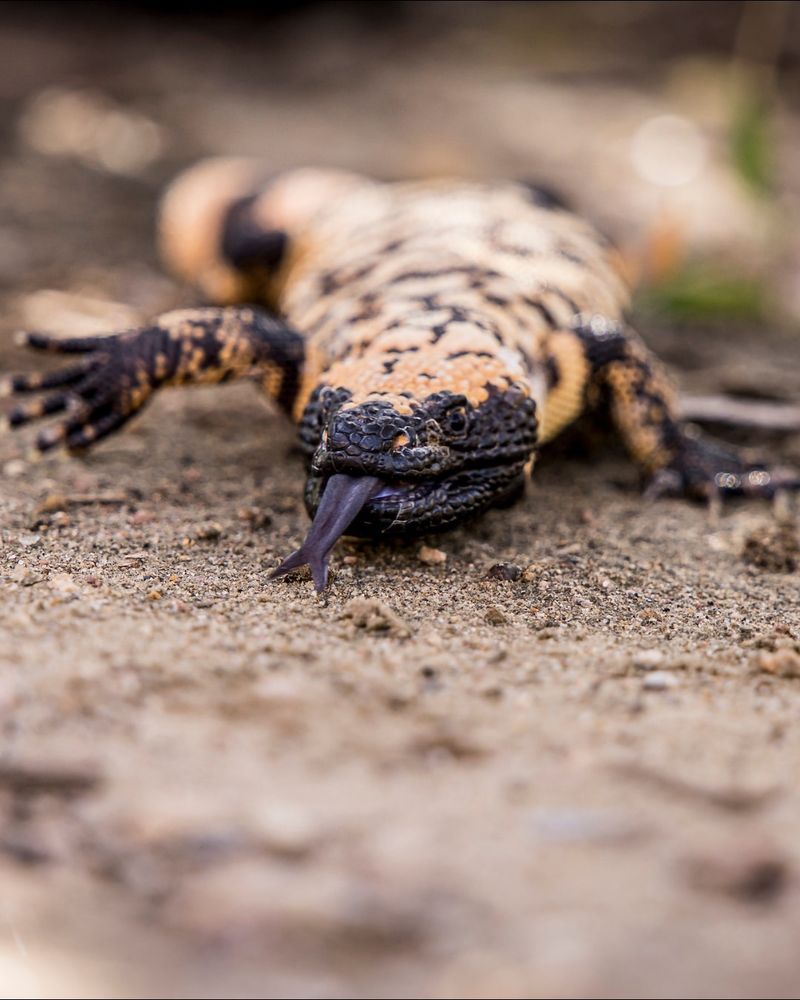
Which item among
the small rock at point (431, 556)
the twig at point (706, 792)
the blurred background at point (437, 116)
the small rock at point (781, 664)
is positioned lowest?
the small rock at point (431, 556)

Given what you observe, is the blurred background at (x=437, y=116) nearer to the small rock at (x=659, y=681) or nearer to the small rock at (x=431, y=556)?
the small rock at (x=431, y=556)

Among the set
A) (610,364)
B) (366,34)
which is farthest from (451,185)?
(366,34)

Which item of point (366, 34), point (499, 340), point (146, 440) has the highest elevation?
point (366, 34)

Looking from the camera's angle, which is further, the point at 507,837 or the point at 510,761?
the point at 510,761

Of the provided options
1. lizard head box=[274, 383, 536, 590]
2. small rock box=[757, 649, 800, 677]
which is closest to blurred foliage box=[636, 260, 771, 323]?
lizard head box=[274, 383, 536, 590]

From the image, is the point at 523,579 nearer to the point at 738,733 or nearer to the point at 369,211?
the point at 738,733

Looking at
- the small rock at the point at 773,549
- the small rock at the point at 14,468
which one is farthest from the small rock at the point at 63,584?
the small rock at the point at 773,549
